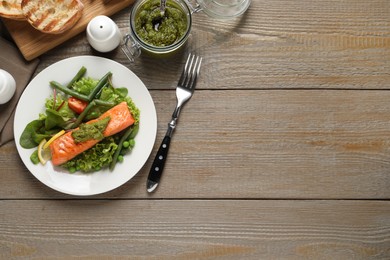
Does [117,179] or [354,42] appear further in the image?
[354,42]

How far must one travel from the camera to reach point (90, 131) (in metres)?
1.47

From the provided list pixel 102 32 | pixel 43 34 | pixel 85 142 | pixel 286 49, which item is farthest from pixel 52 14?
pixel 286 49

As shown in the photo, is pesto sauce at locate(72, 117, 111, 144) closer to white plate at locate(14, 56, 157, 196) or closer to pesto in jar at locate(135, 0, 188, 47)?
white plate at locate(14, 56, 157, 196)

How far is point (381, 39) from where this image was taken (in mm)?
1649

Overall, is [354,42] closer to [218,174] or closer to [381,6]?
[381,6]

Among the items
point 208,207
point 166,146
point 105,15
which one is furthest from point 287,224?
point 105,15

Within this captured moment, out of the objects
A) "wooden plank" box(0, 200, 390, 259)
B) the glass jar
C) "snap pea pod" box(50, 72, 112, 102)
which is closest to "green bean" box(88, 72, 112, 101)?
"snap pea pod" box(50, 72, 112, 102)

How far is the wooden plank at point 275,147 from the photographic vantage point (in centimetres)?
159

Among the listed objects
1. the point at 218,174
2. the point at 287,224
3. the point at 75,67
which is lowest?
the point at 287,224

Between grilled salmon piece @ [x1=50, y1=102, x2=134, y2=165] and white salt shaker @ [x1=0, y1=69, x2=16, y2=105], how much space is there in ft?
0.68

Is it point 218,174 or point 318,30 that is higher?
point 318,30

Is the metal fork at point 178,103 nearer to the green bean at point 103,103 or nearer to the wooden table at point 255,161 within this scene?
the wooden table at point 255,161

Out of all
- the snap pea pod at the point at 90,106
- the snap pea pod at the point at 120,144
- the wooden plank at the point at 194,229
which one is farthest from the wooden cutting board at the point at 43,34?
the wooden plank at the point at 194,229

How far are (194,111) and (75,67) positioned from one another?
0.40 meters
